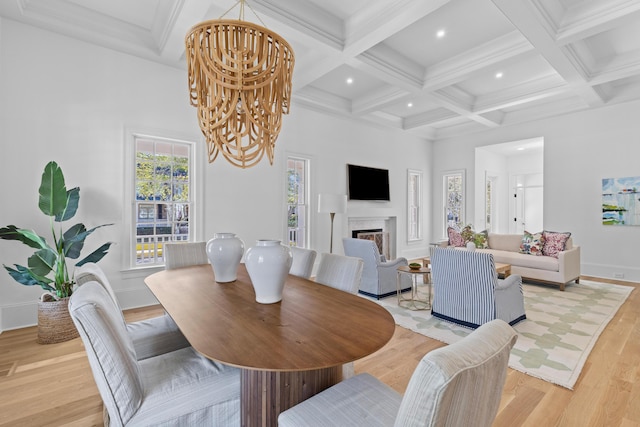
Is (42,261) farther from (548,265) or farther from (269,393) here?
(548,265)

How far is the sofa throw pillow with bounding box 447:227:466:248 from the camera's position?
18.9 ft

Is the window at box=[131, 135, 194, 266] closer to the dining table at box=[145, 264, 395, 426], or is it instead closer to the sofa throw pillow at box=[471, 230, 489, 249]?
the dining table at box=[145, 264, 395, 426]

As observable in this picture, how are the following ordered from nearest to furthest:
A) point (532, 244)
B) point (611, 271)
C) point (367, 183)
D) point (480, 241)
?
point (532, 244) < point (611, 271) < point (480, 241) < point (367, 183)

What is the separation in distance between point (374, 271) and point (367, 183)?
266 cm

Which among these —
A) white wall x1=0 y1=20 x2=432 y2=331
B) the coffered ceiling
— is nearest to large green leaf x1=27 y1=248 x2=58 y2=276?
white wall x1=0 y1=20 x2=432 y2=331

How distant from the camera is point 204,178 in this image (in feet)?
13.6

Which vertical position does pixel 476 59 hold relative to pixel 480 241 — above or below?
above

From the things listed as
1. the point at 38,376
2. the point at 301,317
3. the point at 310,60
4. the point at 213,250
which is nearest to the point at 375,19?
the point at 310,60

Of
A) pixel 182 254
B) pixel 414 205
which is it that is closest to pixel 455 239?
pixel 414 205

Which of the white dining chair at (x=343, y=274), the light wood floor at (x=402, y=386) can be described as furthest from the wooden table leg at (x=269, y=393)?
the light wood floor at (x=402, y=386)

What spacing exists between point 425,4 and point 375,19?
53 cm

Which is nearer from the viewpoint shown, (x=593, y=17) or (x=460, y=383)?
(x=460, y=383)

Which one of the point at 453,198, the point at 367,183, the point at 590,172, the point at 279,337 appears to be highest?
the point at 590,172

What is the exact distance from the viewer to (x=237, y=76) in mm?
1561
